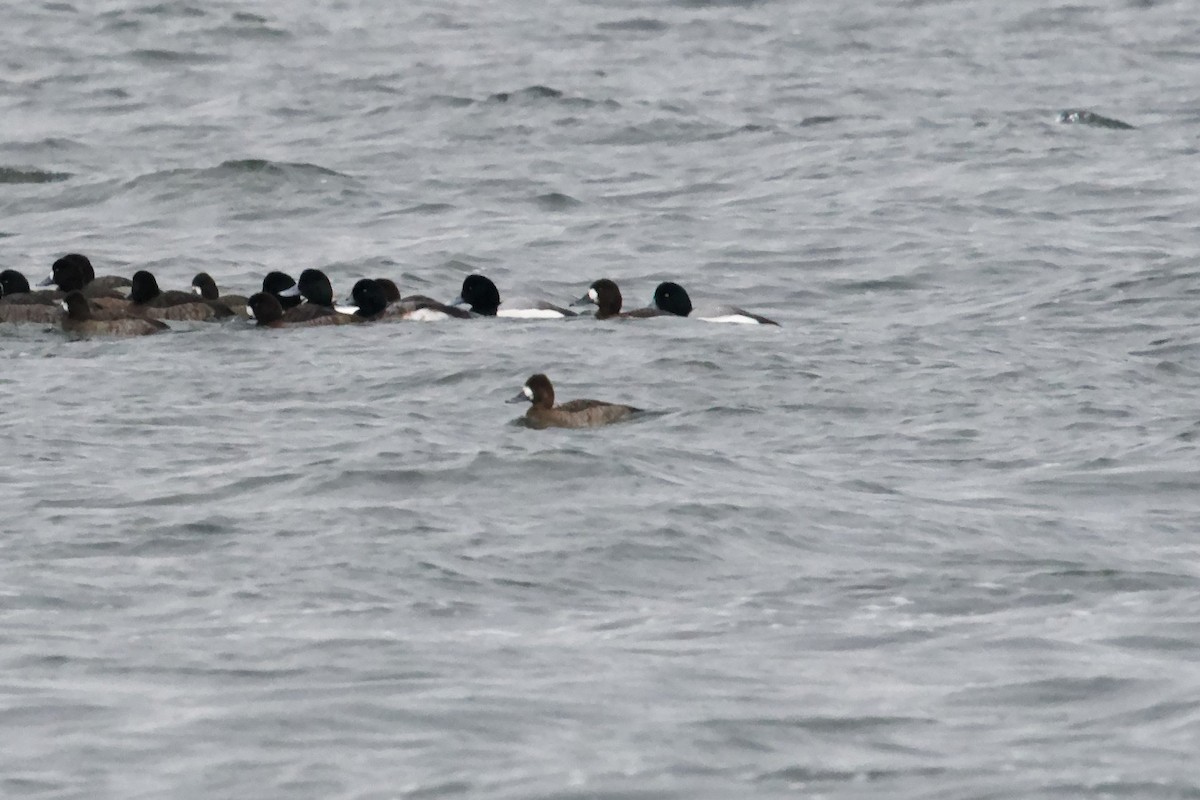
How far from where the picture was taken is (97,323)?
1714 centimetres

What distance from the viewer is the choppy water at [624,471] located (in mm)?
8461

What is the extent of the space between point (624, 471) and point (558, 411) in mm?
1127

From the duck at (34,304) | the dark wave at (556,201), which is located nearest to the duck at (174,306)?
the duck at (34,304)

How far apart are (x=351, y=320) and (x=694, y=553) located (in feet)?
23.3

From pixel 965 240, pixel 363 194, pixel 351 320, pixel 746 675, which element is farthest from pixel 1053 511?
pixel 363 194

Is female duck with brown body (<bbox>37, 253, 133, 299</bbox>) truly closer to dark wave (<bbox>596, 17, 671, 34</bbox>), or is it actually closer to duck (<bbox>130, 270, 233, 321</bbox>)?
duck (<bbox>130, 270, 233, 321</bbox>)

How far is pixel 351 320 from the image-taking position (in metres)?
17.7

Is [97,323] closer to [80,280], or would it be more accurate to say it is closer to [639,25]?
[80,280]

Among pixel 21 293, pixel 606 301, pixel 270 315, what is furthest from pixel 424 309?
pixel 21 293

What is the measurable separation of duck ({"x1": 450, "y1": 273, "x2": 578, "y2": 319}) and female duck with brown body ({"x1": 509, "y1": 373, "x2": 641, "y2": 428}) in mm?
4034

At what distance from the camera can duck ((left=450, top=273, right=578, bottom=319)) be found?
18.2 meters

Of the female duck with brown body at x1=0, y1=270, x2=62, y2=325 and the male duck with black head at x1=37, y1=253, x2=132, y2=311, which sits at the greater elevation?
the male duck with black head at x1=37, y1=253, x2=132, y2=311

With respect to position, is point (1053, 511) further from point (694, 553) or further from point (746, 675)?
point (746, 675)

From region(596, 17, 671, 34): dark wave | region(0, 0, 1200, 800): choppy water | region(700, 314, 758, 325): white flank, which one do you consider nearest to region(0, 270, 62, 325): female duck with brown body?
region(0, 0, 1200, 800): choppy water
